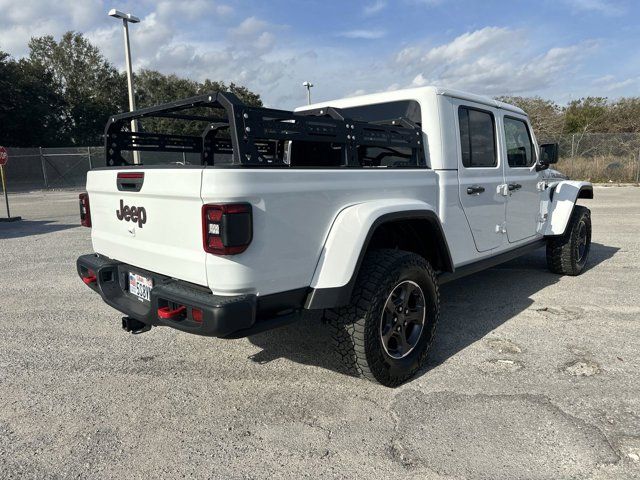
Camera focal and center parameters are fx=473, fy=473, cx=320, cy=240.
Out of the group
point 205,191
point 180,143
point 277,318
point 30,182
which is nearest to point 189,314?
point 277,318

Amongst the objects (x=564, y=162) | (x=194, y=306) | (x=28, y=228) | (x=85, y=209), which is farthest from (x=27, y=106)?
(x=194, y=306)

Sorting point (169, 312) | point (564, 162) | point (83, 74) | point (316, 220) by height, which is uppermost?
point (83, 74)

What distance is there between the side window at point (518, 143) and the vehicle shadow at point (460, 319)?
1387 mm

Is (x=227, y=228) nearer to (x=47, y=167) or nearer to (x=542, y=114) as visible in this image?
(x=47, y=167)

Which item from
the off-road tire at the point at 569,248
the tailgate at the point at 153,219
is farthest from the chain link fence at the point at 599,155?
the tailgate at the point at 153,219

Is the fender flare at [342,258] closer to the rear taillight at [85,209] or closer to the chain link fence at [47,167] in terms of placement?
the rear taillight at [85,209]

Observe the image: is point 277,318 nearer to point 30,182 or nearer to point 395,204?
point 395,204

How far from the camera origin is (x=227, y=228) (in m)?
2.29

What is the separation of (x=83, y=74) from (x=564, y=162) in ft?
121

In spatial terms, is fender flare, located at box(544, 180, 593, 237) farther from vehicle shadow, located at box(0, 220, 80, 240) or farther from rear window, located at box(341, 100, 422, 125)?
vehicle shadow, located at box(0, 220, 80, 240)

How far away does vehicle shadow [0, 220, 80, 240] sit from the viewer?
9.61m

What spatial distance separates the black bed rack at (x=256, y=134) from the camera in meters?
2.48

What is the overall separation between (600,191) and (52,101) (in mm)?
34275

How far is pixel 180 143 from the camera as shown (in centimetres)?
429
